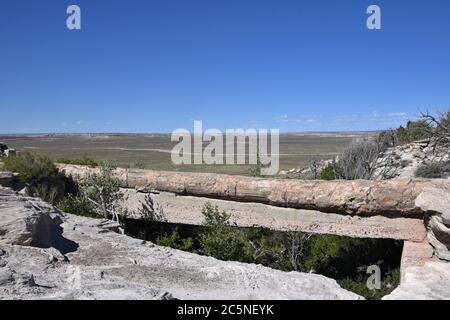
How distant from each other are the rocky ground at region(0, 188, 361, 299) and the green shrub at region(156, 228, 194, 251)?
2866 millimetres

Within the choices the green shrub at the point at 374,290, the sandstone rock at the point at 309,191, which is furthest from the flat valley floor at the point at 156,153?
the green shrub at the point at 374,290

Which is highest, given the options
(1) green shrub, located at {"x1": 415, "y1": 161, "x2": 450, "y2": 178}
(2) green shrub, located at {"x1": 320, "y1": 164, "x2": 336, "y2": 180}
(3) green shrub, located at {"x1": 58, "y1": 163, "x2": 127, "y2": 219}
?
(1) green shrub, located at {"x1": 415, "y1": 161, "x2": 450, "y2": 178}

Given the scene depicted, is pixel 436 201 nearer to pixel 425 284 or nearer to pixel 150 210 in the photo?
pixel 425 284

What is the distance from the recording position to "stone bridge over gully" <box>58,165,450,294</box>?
5.53 meters

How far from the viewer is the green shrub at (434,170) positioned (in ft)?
31.1

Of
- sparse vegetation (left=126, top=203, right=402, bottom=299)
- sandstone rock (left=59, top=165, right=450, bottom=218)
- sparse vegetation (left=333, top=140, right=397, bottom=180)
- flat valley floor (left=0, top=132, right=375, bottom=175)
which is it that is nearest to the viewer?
sandstone rock (left=59, top=165, right=450, bottom=218)

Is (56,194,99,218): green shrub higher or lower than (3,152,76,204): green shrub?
Answer: lower

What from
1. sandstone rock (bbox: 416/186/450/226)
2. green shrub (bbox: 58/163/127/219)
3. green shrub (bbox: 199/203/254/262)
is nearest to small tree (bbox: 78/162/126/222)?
green shrub (bbox: 58/163/127/219)

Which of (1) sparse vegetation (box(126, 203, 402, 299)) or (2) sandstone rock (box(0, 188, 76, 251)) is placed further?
(1) sparse vegetation (box(126, 203, 402, 299))

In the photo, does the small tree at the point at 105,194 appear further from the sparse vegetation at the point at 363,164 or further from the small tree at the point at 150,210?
the sparse vegetation at the point at 363,164

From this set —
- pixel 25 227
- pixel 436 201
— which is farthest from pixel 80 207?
pixel 436 201

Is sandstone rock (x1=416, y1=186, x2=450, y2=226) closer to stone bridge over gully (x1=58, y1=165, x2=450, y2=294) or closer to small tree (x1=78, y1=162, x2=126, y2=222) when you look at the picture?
stone bridge over gully (x1=58, y1=165, x2=450, y2=294)

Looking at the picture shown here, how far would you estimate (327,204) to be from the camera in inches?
257
